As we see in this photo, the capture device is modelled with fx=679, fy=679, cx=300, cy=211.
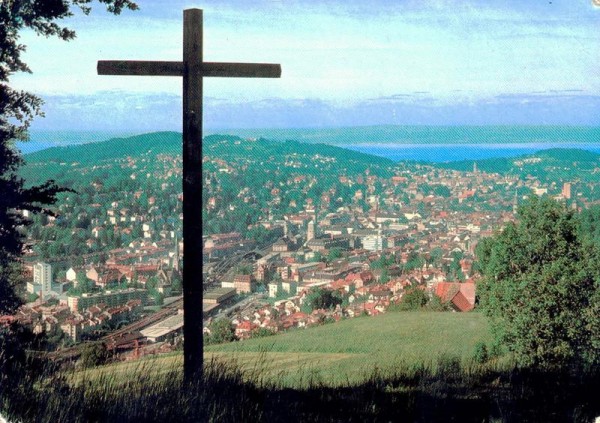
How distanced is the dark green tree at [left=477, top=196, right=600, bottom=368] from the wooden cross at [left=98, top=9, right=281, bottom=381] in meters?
3.48

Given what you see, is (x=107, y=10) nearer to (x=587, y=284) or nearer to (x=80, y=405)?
(x=80, y=405)

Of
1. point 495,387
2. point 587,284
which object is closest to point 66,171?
point 495,387

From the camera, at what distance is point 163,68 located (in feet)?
15.8

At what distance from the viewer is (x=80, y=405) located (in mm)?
4012

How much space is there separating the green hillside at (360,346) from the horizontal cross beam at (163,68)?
212 cm

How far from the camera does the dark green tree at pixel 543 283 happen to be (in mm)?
7016

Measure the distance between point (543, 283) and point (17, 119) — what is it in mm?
5354

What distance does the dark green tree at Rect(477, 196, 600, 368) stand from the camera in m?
7.02

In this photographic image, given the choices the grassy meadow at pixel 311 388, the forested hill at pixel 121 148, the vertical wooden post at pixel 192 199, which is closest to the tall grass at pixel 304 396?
the grassy meadow at pixel 311 388

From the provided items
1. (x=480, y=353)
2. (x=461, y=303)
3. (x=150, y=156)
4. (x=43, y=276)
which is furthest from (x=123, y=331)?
(x=461, y=303)

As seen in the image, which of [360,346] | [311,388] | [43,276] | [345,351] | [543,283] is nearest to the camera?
[311,388]

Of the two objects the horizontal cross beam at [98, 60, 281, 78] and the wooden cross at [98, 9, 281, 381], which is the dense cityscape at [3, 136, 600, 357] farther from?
the horizontal cross beam at [98, 60, 281, 78]

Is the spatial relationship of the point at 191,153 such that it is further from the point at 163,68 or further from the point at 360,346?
the point at 360,346

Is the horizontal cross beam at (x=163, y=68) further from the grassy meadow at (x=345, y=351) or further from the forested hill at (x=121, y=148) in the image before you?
the grassy meadow at (x=345, y=351)
